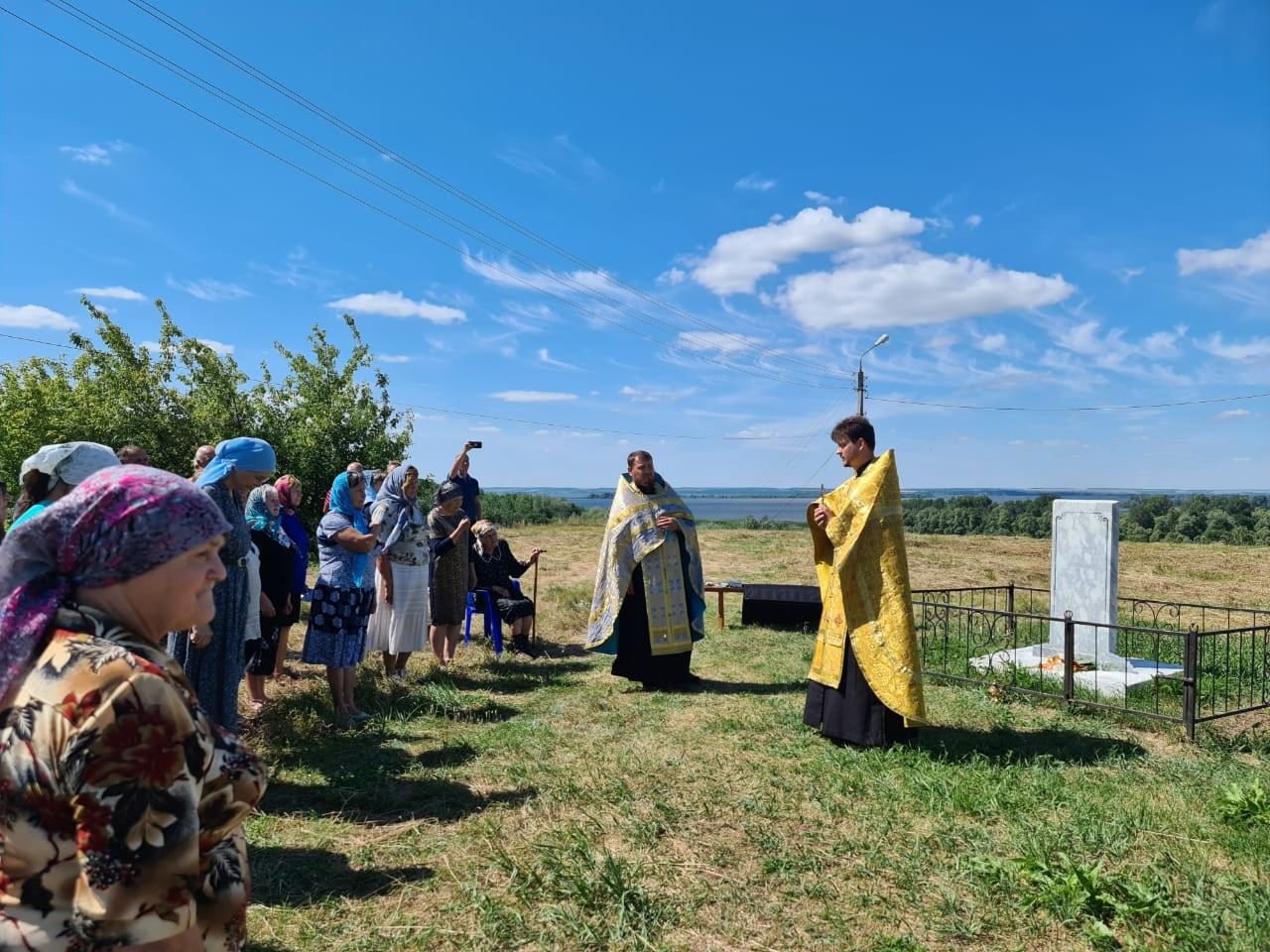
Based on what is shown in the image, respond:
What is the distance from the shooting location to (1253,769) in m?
4.90

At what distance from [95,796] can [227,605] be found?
10.4ft

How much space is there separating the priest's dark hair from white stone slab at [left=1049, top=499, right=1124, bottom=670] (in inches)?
155

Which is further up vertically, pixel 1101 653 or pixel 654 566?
pixel 654 566

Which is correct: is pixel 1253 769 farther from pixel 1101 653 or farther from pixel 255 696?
pixel 255 696

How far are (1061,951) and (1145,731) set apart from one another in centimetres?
357

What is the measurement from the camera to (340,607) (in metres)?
5.55

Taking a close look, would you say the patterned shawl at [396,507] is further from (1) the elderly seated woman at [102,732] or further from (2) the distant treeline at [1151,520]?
(2) the distant treeline at [1151,520]

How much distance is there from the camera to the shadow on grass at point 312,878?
10.8ft

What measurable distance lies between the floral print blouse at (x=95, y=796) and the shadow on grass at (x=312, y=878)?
2.12 meters

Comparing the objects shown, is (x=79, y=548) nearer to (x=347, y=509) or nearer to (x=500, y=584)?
(x=347, y=509)

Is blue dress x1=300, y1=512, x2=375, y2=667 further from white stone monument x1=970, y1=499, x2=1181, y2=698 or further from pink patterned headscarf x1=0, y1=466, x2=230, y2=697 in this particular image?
white stone monument x1=970, y1=499, x2=1181, y2=698

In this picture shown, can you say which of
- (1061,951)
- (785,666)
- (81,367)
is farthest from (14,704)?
(81,367)

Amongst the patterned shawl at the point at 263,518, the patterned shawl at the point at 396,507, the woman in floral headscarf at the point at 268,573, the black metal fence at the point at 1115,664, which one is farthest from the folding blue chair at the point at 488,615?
the black metal fence at the point at 1115,664

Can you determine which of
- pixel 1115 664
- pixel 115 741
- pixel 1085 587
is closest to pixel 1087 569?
pixel 1085 587
